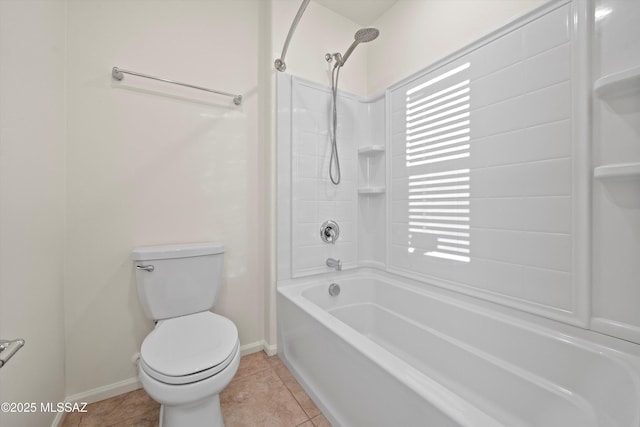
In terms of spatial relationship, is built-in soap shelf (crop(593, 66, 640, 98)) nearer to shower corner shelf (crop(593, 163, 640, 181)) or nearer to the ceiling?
shower corner shelf (crop(593, 163, 640, 181))

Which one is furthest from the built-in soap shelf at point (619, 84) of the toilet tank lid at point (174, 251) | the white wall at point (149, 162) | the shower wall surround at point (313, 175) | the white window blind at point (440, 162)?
the toilet tank lid at point (174, 251)

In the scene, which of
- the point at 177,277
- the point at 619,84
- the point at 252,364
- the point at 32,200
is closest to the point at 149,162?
the point at 32,200

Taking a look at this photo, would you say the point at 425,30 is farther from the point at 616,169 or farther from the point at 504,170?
the point at 616,169

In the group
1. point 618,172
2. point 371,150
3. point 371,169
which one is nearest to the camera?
point 618,172

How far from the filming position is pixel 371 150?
1893 mm

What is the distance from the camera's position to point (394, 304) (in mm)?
1701

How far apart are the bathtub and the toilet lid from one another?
0.42 metres

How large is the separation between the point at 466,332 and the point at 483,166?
2.87 feet

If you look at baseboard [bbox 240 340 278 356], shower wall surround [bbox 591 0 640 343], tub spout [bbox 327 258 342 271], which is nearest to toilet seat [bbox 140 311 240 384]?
baseboard [bbox 240 340 278 356]

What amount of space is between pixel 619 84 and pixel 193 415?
2.03m

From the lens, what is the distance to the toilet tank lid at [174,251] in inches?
50.2

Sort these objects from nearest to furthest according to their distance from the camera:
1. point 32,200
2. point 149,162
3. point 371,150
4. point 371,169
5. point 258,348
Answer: point 32,200 < point 149,162 < point 258,348 < point 371,150 < point 371,169

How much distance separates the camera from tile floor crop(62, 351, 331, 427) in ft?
3.90

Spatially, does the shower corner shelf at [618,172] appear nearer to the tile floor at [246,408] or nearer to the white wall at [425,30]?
the white wall at [425,30]
